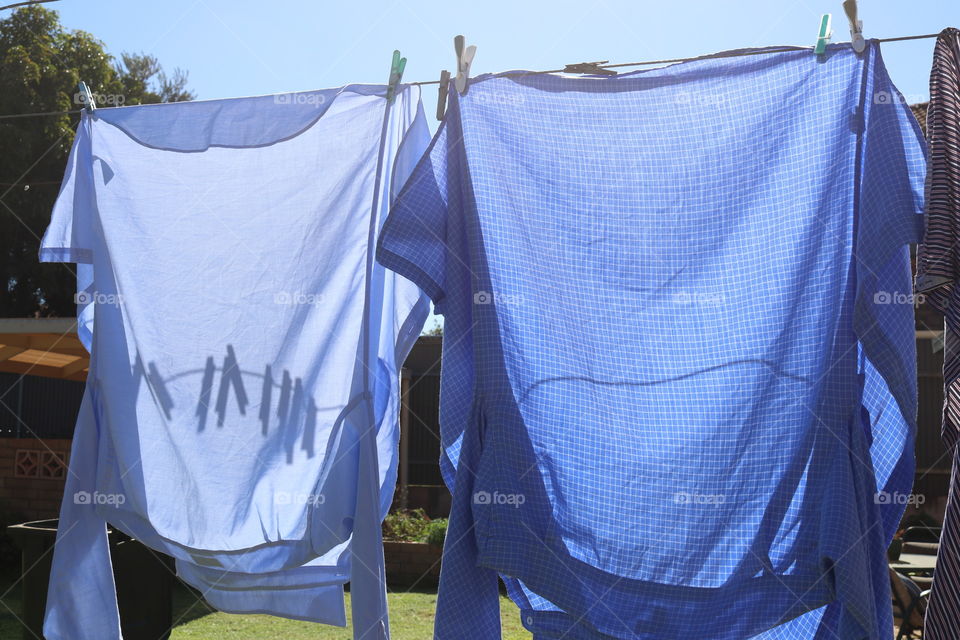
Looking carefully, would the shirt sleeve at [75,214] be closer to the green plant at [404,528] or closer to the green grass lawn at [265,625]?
the green grass lawn at [265,625]

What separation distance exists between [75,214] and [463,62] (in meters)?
1.33

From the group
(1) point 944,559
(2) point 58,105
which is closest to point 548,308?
(1) point 944,559

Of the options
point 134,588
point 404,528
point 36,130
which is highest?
point 36,130

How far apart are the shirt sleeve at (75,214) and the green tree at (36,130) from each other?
773cm

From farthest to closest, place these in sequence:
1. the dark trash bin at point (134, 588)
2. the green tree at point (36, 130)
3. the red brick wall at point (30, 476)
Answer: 1. the green tree at point (36, 130)
2. the red brick wall at point (30, 476)
3. the dark trash bin at point (134, 588)

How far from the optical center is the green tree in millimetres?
9984

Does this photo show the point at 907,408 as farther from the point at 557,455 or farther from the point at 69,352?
the point at 69,352

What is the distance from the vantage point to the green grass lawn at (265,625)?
4.69 metres

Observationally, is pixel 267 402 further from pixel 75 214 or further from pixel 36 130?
pixel 36 130

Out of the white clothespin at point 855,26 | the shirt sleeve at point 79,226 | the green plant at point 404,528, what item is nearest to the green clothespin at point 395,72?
the shirt sleeve at point 79,226

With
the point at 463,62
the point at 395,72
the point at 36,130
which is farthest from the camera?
the point at 36,130

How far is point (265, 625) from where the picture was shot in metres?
4.98

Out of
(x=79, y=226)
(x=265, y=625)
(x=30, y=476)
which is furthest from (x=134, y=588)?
(x=30, y=476)

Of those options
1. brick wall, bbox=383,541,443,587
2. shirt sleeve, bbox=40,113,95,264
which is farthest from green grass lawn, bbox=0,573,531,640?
shirt sleeve, bbox=40,113,95,264
